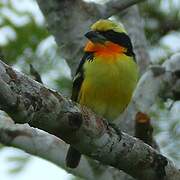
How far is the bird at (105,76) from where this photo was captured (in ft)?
11.8

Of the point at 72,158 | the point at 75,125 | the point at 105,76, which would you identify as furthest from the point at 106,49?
the point at 75,125

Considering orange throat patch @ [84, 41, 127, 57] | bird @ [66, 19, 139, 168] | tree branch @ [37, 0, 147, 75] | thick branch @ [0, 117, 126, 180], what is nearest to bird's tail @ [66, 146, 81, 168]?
bird @ [66, 19, 139, 168]

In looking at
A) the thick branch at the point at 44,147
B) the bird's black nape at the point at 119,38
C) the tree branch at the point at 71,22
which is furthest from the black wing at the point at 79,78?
the tree branch at the point at 71,22

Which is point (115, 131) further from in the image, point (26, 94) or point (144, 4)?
point (144, 4)

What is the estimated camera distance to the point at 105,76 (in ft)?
11.8

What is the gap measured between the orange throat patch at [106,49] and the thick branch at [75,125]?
0.79 metres

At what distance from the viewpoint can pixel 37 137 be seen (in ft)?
12.4

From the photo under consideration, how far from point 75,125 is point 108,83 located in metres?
0.96

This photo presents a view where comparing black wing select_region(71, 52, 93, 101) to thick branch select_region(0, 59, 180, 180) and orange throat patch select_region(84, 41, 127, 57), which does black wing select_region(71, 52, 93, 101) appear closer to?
orange throat patch select_region(84, 41, 127, 57)

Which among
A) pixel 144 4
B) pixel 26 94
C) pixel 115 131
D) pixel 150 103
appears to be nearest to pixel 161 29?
pixel 144 4

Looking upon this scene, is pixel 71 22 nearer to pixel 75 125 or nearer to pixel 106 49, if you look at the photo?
pixel 106 49

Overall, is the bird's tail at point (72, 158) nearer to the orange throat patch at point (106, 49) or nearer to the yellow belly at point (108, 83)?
the yellow belly at point (108, 83)

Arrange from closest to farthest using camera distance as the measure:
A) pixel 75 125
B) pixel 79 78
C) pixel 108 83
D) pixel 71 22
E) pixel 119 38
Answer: pixel 75 125, pixel 108 83, pixel 79 78, pixel 119 38, pixel 71 22

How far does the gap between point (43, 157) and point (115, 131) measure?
0.92 metres
